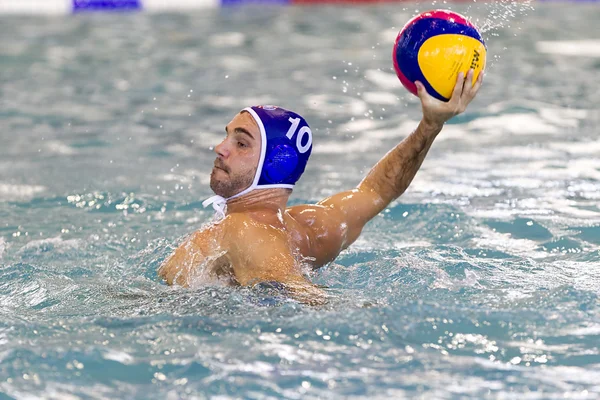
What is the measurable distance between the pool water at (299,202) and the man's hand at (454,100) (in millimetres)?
712

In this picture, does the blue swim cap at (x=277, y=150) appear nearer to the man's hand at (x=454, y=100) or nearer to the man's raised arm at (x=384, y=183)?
the man's raised arm at (x=384, y=183)

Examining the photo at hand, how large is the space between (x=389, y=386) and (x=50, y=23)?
1028cm

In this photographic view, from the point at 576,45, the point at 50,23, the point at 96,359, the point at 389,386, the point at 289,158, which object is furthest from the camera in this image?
the point at 50,23

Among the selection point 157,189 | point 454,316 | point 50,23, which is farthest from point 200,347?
point 50,23

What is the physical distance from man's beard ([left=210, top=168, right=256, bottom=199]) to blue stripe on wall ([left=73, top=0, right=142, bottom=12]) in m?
10.2

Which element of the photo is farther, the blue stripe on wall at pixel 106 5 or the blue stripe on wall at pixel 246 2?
the blue stripe on wall at pixel 246 2

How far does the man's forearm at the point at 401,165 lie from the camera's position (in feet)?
11.9

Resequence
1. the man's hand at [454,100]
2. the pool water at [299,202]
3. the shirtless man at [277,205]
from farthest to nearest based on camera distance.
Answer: the man's hand at [454,100] → the shirtless man at [277,205] → the pool water at [299,202]

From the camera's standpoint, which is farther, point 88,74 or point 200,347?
point 88,74

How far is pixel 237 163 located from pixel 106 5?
10.4 metres

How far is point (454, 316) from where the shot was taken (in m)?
3.19

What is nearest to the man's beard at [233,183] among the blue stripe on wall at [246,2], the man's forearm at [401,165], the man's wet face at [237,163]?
the man's wet face at [237,163]

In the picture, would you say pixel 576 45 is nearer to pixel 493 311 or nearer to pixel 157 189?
pixel 157 189

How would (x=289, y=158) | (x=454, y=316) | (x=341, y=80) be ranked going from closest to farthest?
1. (x=454, y=316)
2. (x=289, y=158)
3. (x=341, y=80)
